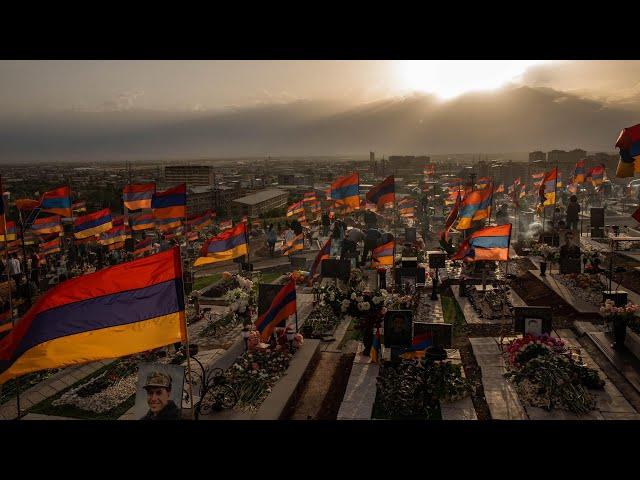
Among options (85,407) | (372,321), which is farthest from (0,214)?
(372,321)

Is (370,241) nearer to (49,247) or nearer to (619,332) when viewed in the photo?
(619,332)

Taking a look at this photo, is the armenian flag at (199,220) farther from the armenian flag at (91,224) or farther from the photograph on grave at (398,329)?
the photograph on grave at (398,329)

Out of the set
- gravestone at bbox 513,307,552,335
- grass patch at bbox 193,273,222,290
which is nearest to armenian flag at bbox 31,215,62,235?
grass patch at bbox 193,273,222,290

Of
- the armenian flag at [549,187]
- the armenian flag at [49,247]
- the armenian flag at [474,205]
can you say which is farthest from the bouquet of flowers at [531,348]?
the armenian flag at [49,247]

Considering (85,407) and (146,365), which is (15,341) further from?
(85,407)

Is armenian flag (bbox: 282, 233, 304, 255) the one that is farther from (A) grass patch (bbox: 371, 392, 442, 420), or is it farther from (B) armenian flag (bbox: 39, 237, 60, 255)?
(A) grass patch (bbox: 371, 392, 442, 420)

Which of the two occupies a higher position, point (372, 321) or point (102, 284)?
point (102, 284)
